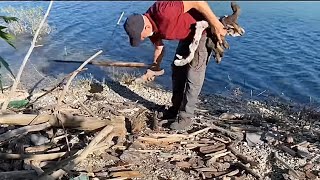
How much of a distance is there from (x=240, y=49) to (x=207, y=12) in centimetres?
537

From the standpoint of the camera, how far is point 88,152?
12.2ft

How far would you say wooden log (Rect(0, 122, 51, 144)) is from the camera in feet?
12.7

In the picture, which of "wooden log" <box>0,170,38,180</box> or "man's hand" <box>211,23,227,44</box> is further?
"man's hand" <box>211,23,227,44</box>

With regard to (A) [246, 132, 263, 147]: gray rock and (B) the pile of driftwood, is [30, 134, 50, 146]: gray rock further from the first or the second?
(A) [246, 132, 263, 147]: gray rock

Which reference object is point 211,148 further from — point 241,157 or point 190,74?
point 190,74

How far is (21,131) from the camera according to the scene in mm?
4004

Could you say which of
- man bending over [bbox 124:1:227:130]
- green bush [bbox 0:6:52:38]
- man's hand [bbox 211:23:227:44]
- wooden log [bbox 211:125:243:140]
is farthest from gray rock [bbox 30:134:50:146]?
green bush [bbox 0:6:52:38]

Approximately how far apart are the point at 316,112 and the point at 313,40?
3904 millimetres

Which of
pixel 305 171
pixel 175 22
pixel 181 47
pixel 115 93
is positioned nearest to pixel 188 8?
pixel 175 22

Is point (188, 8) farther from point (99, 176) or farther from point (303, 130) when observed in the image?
point (303, 130)

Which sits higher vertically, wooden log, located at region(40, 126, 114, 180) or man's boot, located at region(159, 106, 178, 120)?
wooden log, located at region(40, 126, 114, 180)

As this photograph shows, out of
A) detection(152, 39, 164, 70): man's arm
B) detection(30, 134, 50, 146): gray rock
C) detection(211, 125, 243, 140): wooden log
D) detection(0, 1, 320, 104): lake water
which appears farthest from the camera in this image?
detection(0, 1, 320, 104): lake water

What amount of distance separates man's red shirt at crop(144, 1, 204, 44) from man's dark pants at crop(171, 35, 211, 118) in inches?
8.3

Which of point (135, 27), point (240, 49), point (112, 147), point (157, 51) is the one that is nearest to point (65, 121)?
point (112, 147)
